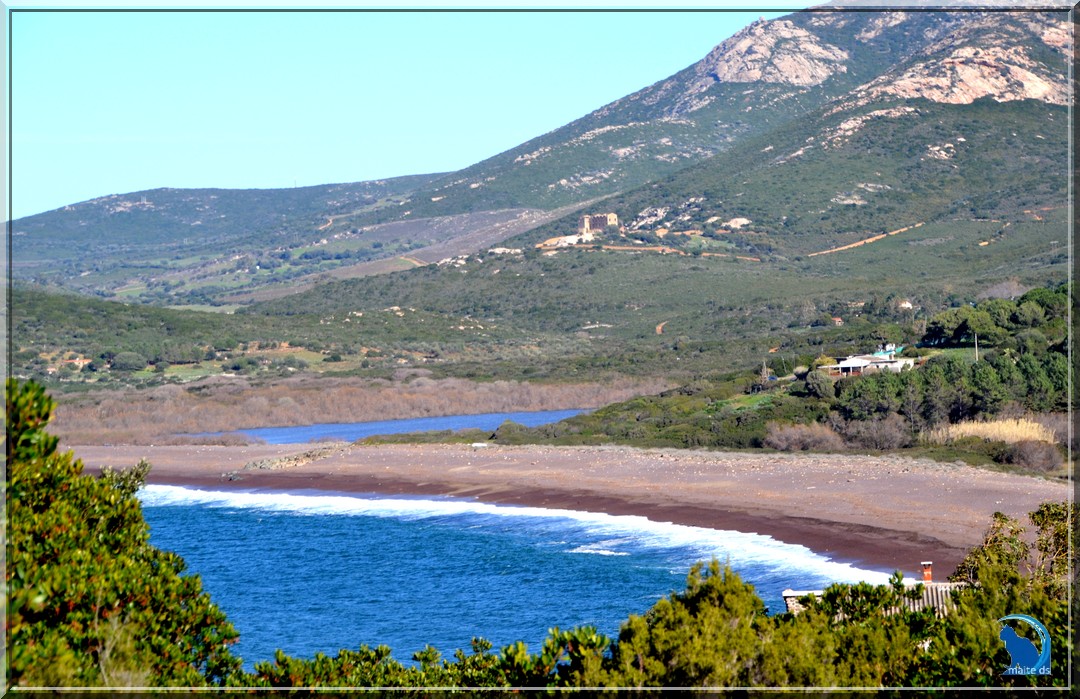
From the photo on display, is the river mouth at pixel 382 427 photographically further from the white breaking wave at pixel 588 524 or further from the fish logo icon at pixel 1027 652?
the fish logo icon at pixel 1027 652

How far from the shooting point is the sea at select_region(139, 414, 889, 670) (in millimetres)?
17281

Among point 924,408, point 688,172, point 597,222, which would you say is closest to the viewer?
point 924,408

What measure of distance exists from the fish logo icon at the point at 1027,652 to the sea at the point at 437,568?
24.3 ft

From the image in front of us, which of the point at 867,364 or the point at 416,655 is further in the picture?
the point at 867,364

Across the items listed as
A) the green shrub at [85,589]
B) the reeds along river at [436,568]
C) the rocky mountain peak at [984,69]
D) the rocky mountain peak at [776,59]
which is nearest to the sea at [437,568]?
the reeds along river at [436,568]

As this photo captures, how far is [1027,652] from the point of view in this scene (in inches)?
283

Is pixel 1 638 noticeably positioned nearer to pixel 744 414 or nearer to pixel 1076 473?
pixel 1076 473

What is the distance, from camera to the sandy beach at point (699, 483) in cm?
2122

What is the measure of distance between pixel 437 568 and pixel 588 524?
4056mm

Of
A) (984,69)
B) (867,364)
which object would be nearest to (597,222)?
(984,69)

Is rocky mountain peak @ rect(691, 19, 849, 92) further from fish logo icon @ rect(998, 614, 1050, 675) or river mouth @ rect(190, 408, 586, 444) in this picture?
fish logo icon @ rect(998, 614, 1050, 675)

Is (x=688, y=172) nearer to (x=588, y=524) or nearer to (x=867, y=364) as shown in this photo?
(x=867, y=364)

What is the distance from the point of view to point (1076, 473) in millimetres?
7039

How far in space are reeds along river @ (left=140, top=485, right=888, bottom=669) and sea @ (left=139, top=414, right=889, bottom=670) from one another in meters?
0.04
